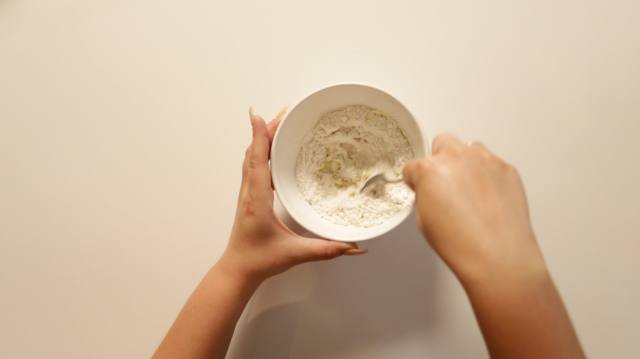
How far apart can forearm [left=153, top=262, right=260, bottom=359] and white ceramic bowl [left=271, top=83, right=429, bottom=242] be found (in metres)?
0.17

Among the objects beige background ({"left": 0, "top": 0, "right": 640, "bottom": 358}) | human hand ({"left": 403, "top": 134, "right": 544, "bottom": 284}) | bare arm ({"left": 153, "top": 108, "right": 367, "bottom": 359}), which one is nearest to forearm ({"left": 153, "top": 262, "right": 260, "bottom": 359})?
bare arm ({"left": 153, "top": 108, "right": 367, "bottom": 359})

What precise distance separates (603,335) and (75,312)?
1.11m

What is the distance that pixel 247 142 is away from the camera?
74 centimetres

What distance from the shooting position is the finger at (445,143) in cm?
44

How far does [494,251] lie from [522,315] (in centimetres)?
8

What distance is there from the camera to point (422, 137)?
521 mm

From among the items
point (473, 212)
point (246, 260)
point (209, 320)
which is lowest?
point (209, 320)

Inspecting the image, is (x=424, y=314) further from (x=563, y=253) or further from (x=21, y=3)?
(x=21, y=3)

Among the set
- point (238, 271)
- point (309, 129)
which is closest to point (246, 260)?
point (238, 271)

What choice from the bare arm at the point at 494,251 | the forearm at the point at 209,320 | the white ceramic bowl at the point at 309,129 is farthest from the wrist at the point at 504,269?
the forearm at the point at 209,320

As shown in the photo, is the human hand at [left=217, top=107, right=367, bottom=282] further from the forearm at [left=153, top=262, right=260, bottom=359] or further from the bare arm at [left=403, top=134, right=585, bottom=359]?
the bare arm at [left=403, top=134, right=585, bottom=359]

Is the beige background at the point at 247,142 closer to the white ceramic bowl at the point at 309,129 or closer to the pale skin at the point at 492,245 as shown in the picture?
the white ceramic bowl at the point at 309,129

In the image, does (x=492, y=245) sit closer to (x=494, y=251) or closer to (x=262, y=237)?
(x=494, y=251)

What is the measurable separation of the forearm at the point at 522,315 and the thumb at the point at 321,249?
19 cm
